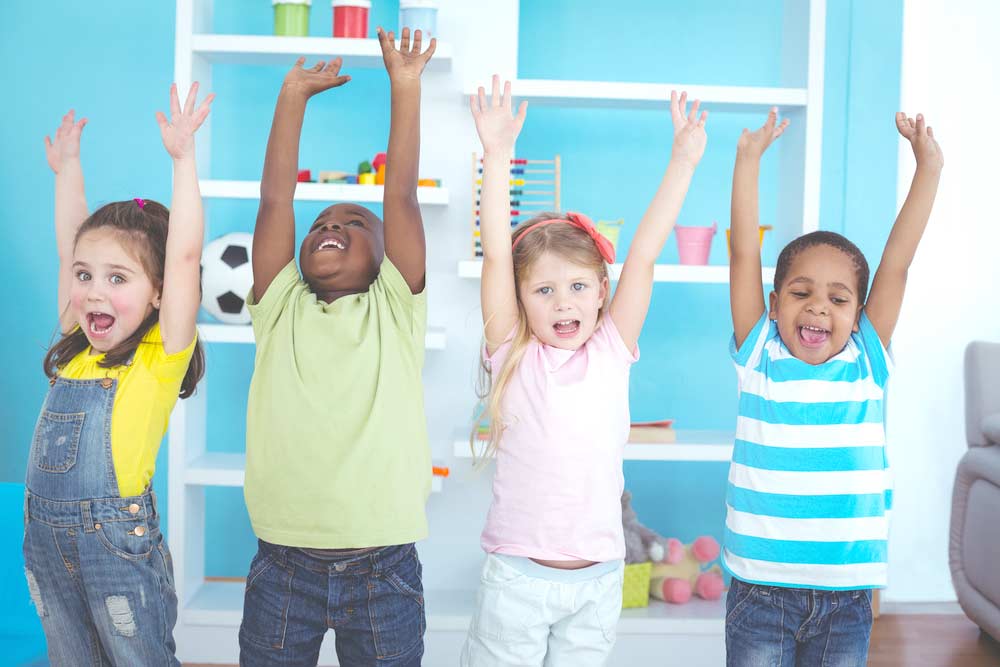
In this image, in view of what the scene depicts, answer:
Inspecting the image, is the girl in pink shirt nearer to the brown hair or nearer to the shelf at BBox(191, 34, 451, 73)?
the brown hair

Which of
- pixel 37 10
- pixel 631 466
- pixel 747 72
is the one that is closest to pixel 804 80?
pixel 747 72

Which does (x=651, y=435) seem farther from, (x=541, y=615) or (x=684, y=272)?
(x=541, y=615)

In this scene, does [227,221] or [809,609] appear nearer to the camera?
[809,609]

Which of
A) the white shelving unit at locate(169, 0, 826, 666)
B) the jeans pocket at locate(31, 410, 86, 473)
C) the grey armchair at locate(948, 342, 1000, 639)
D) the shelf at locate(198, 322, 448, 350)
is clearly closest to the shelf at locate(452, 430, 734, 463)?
the white shelving unit at locate(169, 0, 826, 666)

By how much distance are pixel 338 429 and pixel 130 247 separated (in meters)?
0.51

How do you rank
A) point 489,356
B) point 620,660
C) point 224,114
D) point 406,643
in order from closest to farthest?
point 406,643
point 489,356
point 620,660
point 224,114

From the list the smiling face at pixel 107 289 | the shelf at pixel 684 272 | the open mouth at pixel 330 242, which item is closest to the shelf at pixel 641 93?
the shelf at pixel 684 272

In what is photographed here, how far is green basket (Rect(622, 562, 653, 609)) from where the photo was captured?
2621mm

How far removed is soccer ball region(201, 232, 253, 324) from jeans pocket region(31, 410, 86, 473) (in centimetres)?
84

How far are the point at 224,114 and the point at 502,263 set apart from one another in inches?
64.4

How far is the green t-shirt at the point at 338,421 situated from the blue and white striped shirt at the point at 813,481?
0.57 m

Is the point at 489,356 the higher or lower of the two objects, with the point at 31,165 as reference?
lower

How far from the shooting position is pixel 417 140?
1.67 m

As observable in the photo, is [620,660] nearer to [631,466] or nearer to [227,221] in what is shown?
[631,466]
